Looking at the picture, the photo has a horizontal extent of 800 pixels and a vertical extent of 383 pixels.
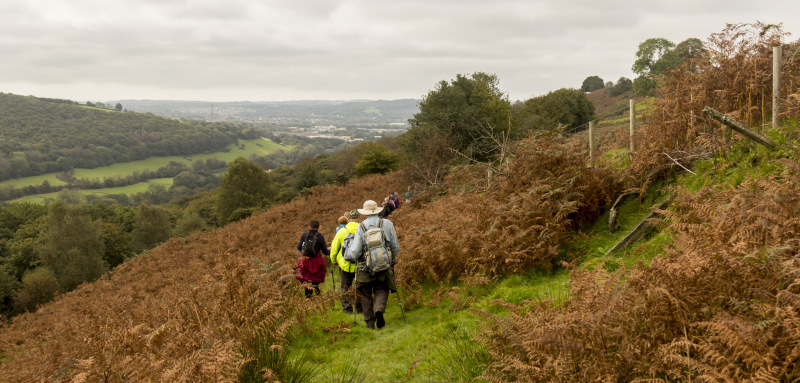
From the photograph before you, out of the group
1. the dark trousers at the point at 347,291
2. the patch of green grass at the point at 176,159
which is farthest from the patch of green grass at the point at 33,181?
the dark trousers at the point at 347,291

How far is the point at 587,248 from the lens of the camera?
6996 millimetres

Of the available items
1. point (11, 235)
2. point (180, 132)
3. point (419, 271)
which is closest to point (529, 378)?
point (419, 271)

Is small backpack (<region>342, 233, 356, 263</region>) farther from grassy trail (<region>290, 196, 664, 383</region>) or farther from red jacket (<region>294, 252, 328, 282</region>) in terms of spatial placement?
red jacket (<region>294, 252, 328, 282</region>)

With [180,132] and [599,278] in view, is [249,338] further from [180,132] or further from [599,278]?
[180,132]

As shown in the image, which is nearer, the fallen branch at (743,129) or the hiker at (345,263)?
the fallen branch at (743,129)

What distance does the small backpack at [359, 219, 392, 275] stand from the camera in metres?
6.41

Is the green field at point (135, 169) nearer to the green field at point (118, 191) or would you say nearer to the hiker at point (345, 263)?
the green field at point (118, 191)

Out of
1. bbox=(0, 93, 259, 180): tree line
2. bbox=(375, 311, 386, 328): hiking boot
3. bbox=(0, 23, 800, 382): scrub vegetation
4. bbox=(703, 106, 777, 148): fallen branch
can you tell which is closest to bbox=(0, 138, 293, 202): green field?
bbox=(0, 93, 259, 180): tree line

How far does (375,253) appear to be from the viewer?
21.1 feet

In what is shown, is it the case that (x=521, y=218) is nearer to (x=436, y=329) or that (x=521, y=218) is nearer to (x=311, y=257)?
(x=436, y=329)

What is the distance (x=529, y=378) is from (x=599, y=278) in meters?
1.33

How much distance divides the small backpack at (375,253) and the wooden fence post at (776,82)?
6.45 m

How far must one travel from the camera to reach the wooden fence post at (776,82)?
20.6ft

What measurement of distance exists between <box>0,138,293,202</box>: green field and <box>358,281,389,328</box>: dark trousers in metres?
82.2
